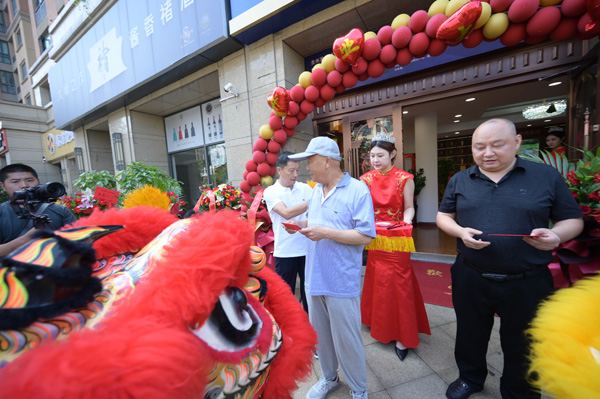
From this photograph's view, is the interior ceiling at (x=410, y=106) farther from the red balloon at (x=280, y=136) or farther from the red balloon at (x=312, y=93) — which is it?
the red balloon at (x=280, y=136)

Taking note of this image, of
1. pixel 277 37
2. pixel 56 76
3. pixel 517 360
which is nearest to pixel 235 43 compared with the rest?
pixel 277 37

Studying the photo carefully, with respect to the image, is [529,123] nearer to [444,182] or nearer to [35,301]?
[444,182]

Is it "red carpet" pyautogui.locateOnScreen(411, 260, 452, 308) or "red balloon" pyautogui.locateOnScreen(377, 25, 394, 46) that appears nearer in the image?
"red carpet" pyautogui.locateOnScreen(411, 260, 452, 308)

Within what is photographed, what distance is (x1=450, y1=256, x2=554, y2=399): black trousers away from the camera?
4.60 feet

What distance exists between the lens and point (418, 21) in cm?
303

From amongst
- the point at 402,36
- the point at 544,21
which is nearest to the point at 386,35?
the point at 402,36

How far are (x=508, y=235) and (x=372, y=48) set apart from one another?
3001 mm

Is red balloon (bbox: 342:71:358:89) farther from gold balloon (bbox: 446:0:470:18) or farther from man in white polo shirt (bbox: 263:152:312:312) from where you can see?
man in white polo shirt (bbox: 263:152:312:312)

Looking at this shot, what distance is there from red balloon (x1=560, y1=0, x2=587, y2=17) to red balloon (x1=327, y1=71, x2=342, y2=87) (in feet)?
8.11

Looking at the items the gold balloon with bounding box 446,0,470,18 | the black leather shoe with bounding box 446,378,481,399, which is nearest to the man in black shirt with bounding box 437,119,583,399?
the black leather shoe with bounding box 446,378,481,399

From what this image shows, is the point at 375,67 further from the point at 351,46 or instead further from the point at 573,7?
the point at 573,7

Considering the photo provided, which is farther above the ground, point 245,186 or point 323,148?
point 323,148

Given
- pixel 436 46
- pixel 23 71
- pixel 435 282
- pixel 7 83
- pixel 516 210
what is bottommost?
pixel 435 282

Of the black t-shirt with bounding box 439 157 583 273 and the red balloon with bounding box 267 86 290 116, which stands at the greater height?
the red balloon with bounding box 267 86 290 116
